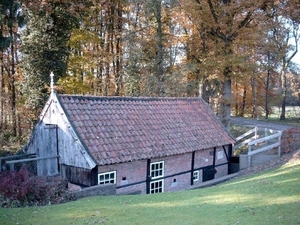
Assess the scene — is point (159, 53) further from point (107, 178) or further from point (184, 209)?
point (184, 209)

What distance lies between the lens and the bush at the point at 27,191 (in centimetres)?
1089

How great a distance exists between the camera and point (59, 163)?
14578 millimetres

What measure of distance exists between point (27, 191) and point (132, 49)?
1867 centimetres

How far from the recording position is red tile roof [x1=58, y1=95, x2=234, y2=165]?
46.6 feet

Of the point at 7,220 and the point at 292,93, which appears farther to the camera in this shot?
the point at 292,93


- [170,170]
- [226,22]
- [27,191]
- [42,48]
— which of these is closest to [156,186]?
[170,170]

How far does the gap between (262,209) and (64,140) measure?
8.94m

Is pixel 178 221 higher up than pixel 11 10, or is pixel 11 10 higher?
pixel 11 10

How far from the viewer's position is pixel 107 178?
45.5 feet

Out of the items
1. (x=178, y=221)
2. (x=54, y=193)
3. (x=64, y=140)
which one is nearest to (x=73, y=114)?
(x=64, y=140)

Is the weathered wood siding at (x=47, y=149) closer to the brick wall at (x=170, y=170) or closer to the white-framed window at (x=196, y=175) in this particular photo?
the brick wall at (x=170, y=170)

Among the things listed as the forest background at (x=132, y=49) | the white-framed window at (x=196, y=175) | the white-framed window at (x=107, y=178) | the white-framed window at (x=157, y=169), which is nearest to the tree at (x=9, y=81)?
the forest background at (x=132, y=49)

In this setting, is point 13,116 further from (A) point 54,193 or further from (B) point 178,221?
(B) point 178,221

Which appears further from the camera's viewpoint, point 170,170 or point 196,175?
point 196,175
